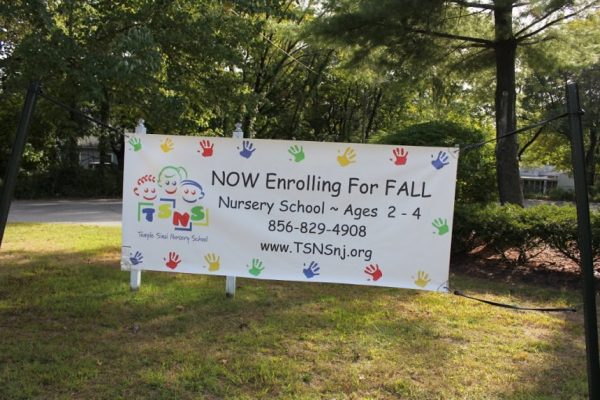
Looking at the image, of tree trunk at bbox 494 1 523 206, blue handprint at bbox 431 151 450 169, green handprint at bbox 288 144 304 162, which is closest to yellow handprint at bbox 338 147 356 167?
green handprint at bbox 288 144 304 162

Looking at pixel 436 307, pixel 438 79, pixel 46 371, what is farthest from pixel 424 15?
pixel 46 371

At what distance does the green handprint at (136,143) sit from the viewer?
5047 mm

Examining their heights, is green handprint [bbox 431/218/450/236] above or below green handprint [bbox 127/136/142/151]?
below

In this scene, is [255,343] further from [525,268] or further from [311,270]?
[525,268]

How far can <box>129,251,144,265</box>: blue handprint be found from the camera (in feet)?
17.0

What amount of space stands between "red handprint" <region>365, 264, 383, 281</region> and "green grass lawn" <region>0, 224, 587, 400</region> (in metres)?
0.50

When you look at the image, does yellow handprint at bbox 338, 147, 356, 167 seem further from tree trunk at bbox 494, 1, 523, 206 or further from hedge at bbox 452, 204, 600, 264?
tree trunk at bbox 494, 1, 523, 206

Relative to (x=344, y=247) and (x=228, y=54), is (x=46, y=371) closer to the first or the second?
Result: (x=344, y=247)

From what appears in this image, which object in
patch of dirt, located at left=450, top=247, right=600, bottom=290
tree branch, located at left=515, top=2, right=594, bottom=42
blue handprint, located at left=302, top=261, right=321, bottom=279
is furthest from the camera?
tree branch, located at left=515, top=2, right=594, bottom=42

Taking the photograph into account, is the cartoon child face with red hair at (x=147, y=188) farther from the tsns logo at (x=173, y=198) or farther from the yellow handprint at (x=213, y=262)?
the yellow handprint at (x=213, y=262)

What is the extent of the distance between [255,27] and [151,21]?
5.13m

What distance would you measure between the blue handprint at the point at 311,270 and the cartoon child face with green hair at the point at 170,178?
4.54ft

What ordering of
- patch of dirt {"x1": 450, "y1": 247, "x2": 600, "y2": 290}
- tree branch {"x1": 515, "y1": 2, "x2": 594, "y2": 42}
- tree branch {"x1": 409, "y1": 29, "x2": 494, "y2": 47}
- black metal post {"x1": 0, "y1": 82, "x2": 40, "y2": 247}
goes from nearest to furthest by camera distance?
black metal post {"x1": 0, "y1": 82, "x2": 40, "y2": 247} → patch of dirt {"x1": 450, "y1": 247, "x2": 600, "y2": 290} → tree branch {"x1": 515, "y1": 2, "x2": 594, "y2": 42} → tree branch {"x1": 409, "y1": 29, "x2": 494, "y2": 47}

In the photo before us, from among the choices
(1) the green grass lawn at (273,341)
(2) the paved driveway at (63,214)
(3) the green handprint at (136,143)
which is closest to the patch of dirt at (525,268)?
(1) the green grass lawn at (273,341)
